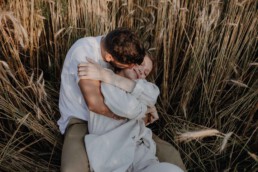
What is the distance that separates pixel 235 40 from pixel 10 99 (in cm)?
146

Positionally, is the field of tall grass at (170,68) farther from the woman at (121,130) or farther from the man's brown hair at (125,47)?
the man's brown hair at (125,47)

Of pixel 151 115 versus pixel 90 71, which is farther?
pixel 151 115

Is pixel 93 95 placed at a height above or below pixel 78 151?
above

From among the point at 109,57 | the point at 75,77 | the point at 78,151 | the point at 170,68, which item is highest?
the point at 109,57

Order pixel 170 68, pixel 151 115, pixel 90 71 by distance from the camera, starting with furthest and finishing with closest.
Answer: pixel 170 68, pixel 151 115, pixel 90 71

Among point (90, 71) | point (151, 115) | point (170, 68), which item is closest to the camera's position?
point (90, 71)

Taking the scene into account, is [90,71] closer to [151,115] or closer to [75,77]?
[75,77]

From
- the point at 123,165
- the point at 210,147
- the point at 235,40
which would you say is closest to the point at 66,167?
the point at 123,165

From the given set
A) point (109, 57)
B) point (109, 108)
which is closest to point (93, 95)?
point (109, 108)

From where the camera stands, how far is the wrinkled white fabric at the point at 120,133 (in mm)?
1994

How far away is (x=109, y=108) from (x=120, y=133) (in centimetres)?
14

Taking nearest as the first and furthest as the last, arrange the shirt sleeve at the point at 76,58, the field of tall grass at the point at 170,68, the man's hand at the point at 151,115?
the shirt sleeve at the point at 76,58 → the man's hand at the point at 151,115 → the field of tall grass at the point at 170,68

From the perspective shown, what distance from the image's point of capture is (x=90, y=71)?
6.51 ft

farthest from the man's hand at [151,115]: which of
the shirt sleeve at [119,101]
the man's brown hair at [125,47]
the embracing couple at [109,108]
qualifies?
the man's brown hair at [125,47]
